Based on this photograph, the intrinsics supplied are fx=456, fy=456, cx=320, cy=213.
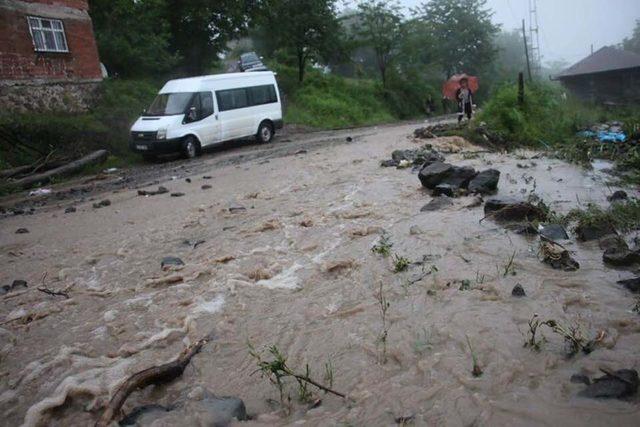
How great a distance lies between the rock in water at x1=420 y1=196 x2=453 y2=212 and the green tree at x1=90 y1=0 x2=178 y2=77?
16824 millimetres

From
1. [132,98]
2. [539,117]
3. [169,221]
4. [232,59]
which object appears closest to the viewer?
[169,221]

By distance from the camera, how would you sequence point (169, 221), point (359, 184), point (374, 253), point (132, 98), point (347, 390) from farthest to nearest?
point (132, 98) < point (359, 184) < point (169, 221) < point (374, 253) < point (347, 390)

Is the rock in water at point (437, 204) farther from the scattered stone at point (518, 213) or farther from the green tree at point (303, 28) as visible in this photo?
the green tree at point (303, 28)

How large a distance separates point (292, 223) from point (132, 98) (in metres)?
12.8

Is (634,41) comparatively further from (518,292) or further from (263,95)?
(518,292)

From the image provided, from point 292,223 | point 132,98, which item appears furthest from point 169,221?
point 132,98

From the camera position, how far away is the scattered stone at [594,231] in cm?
528

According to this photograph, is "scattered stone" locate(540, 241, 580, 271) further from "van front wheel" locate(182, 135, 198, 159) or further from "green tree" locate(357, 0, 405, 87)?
"green tree" locate(357, 0, 405, 87)

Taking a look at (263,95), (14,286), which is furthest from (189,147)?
(14,286)

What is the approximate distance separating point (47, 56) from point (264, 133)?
7.67 metres

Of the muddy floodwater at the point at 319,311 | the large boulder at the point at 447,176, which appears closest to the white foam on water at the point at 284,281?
the muddy floodwater at the point at 319,311

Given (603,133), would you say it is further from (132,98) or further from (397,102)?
(397,102)

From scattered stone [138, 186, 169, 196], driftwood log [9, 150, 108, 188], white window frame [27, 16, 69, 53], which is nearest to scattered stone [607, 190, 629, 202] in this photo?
scattered stone [138, 186, 169, 196]

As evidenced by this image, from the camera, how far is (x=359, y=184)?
903 centimetres
